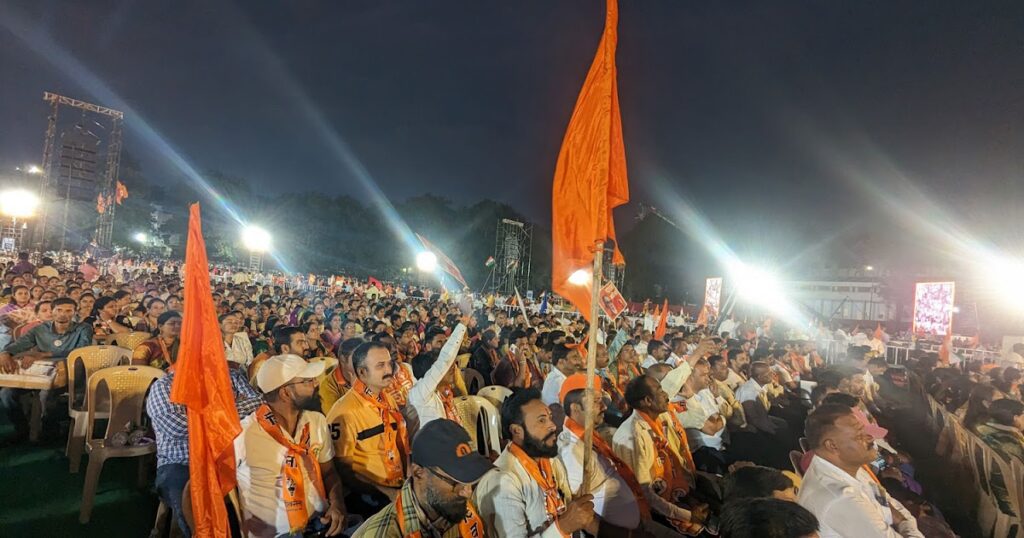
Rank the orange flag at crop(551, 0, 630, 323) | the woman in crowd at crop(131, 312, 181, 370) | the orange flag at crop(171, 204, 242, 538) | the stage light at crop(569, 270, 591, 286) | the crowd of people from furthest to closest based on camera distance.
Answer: the woman in crowd at crop(131, 312, 181, 370)
the stage light at crop(569, 270, 591, 286)
the orange flag at crop(551, 0, 630, 323)
the orange flag at crop(171, 204, 242, 538)
the crowd of people

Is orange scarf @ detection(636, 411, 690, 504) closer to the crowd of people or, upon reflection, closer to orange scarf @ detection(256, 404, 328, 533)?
the crowd of people

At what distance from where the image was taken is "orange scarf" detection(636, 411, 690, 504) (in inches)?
158

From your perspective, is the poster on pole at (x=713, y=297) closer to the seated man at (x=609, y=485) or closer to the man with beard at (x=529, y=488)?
the seated man at (x=609, y=485)

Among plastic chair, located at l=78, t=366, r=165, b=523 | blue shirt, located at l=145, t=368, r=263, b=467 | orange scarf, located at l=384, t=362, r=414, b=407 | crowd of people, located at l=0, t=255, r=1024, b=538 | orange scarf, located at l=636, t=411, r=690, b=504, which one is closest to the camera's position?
crowd of people, located at l=0, t=255, r=1024, b=538

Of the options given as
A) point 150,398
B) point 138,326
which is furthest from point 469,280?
point 150,398

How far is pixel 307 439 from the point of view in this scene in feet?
11.1

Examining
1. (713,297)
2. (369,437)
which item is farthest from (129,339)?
(713,297)

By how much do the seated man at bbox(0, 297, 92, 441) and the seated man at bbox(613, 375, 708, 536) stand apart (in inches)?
241

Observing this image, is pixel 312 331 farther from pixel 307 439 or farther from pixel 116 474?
pixel 307 439

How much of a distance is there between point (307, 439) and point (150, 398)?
1.21m

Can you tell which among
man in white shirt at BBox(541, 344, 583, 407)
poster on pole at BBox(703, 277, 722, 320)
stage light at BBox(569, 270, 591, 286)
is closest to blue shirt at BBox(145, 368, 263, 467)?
stage light at BBox(569, 270, 591, 286)

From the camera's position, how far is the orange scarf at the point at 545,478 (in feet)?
9.71

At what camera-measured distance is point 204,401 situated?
9.07 feet

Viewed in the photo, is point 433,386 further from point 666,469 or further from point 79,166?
point 79,166
